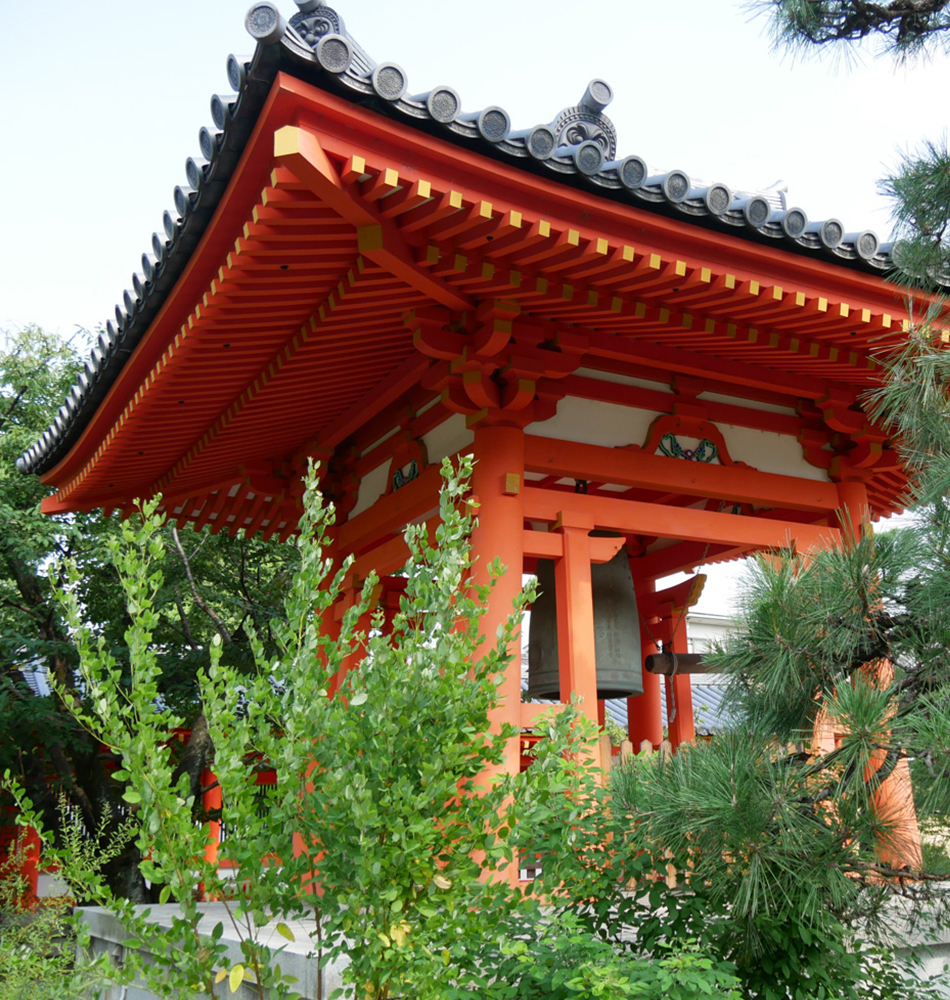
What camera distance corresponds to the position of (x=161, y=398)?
493 centimetres

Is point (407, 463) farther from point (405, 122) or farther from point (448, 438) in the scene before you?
point (405, 122)

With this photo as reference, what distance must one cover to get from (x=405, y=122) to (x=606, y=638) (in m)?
3.48

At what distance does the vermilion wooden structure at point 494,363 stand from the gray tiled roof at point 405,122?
0.19ft

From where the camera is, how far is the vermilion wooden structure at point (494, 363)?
11.3 feet

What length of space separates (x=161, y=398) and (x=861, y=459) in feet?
13.1

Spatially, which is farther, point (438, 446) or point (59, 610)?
point (59, 610)

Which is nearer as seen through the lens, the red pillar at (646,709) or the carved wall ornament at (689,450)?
the carved wall ornament at (689,450)

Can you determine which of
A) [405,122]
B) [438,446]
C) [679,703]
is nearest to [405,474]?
[438,446]

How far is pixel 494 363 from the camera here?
441cm

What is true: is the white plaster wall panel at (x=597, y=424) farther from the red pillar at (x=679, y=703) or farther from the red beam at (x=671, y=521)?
the red pillar at (x=679, y=703)

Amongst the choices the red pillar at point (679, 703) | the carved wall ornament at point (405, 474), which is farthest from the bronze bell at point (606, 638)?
the red pillar at point (679, 703)

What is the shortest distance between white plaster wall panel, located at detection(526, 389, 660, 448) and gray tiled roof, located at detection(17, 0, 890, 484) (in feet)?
4.37

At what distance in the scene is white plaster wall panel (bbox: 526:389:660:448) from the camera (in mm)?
4879

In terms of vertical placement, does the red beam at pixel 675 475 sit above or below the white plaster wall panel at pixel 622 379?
below
